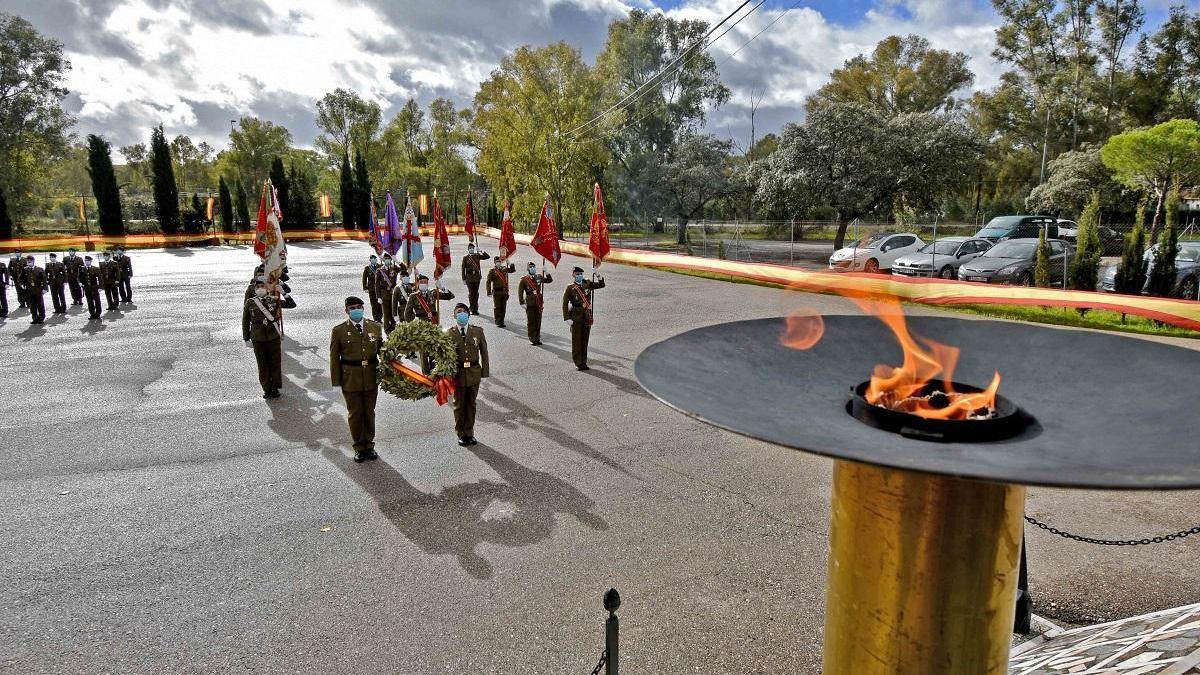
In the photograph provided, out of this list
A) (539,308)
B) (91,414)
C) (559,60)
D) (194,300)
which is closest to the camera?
(91,414)

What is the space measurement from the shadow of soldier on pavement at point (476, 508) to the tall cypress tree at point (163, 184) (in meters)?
45.1

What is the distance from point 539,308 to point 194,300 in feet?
41.6

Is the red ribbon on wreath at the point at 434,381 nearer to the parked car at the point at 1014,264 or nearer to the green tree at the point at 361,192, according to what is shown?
the parked car at the point at 1014,264

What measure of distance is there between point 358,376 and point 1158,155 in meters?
28.8

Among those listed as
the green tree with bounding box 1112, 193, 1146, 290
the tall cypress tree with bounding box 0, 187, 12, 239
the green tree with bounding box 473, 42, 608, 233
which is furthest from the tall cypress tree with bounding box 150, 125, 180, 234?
the green tree with bounding box 1112, 193, 1146, 290

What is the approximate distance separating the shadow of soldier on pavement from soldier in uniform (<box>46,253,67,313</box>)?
47.9 ft

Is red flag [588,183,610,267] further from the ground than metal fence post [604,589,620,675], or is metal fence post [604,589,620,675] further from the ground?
red flag [588,183,610,267]

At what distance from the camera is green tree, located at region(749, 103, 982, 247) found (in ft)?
94.5

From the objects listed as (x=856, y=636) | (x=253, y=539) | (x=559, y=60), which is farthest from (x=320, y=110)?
(x=856, y=636)

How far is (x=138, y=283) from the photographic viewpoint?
23109 millimetres

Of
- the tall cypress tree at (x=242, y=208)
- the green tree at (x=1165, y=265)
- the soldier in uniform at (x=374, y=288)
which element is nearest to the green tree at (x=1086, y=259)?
the green tree at (x=1165, y=265)

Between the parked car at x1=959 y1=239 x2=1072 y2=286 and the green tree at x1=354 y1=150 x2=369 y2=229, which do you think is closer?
the parked car at x1=959 y1=239 x2=1072 y2=286

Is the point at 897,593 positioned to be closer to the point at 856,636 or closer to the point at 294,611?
the point at 856,636

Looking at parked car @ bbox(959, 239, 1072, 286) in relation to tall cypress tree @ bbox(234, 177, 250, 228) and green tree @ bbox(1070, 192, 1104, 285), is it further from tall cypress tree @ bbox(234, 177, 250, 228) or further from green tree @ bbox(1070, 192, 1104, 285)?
tall cypress tree @ bbox(234, 177, 250, 228)
